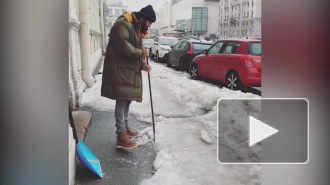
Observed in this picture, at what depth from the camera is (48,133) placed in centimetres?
237

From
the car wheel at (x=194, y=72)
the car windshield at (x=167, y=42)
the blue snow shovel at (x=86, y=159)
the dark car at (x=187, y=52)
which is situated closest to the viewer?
the blue snow shovel at (x=86, y=159)

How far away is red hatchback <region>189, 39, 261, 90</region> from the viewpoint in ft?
29.5

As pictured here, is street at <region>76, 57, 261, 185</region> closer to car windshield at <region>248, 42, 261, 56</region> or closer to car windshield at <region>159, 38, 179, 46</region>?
car windshield at <region>248, 42, 261, 56</region>

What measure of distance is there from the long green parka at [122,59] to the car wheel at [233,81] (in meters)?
5.73

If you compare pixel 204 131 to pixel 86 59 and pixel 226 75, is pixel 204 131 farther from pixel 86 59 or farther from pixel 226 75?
pixel 226 75

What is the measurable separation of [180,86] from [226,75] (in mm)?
1507

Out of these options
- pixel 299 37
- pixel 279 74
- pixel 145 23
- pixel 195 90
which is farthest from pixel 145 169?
pixel 195 90

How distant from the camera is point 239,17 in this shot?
8494 cm

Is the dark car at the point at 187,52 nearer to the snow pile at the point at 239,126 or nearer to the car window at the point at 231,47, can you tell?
the car window at the point at 231,47

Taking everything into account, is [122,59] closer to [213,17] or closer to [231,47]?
[231,47]

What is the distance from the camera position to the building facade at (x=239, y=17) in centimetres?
7588

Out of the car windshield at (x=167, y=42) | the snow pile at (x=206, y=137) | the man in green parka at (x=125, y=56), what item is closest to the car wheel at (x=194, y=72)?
the snow pile at (x=206, y=137)

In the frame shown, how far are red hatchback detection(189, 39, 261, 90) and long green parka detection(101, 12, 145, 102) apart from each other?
5.47 meters

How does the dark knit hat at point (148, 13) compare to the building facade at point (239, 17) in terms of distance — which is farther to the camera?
the building facade at point (239, 17)
